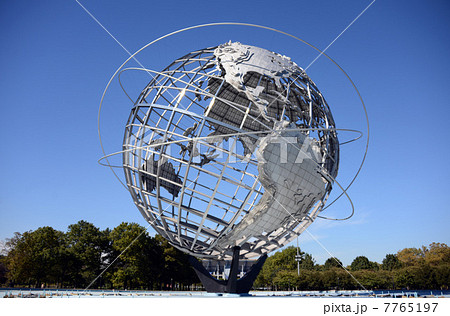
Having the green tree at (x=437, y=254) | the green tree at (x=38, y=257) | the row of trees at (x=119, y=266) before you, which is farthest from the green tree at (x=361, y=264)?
the green tree at (x=38, y=257)

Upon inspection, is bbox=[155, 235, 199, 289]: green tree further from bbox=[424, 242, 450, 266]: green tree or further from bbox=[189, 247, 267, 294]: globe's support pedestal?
bbox=[424, 242, 450, 266]: green tree

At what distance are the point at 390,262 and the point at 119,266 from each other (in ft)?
170

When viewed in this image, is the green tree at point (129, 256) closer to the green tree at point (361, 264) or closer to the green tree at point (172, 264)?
the green tree at point (172, 264)

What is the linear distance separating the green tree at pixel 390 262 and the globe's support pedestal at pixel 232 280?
54.7 m

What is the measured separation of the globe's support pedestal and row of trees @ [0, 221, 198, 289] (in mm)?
21124

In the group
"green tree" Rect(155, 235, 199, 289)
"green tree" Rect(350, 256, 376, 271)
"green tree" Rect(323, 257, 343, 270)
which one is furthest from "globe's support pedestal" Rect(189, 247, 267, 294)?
"green tree" Rect(350, 256, 376, 271)

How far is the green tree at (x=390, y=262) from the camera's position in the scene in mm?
61091

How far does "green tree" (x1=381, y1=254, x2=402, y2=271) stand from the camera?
61.1 m

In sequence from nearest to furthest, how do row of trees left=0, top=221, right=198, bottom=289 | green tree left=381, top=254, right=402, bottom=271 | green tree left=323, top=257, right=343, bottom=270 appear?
1. row of trees left=0, top=221, right=198, bottom=289
2. green tree left=323, top=257, right=343, bottom=270
3. green tree left=381, top=254, right=402, bottom=271

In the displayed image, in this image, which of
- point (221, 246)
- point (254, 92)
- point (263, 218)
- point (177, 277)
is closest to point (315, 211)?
point (263, 218)

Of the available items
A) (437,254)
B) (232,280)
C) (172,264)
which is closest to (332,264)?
(437,254)

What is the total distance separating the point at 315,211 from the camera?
52.2ft

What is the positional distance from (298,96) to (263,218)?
22.0 feet

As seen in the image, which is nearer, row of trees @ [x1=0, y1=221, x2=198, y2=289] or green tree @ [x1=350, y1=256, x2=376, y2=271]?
row of trees @ [x1=0, y1=221, x2=198, y2=289]
